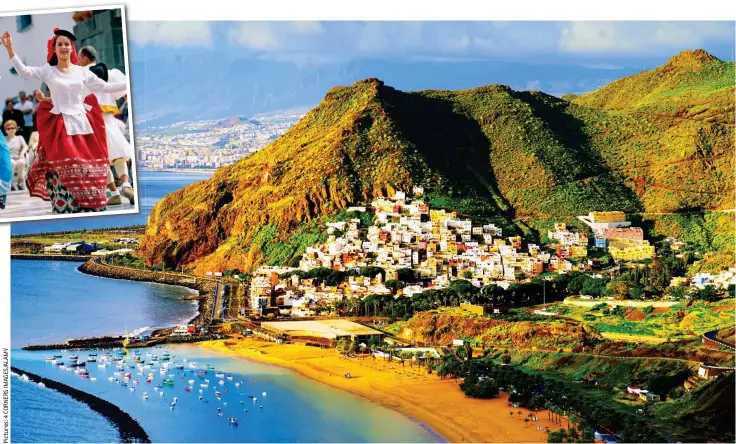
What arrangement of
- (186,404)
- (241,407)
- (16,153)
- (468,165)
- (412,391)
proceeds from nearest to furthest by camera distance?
1. (16,153)
2. (241,407)
3. (186,404)
4. (412,391)
5. (468,165)

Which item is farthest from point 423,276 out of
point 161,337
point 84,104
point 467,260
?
point 84,104

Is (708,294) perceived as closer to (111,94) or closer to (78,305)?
(78,305)

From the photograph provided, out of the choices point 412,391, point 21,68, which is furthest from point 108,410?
point 21,68

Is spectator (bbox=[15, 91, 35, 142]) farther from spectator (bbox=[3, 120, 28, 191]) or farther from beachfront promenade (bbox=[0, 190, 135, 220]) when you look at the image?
beachfront promenade (bbox=[0, 190, 135, 220])

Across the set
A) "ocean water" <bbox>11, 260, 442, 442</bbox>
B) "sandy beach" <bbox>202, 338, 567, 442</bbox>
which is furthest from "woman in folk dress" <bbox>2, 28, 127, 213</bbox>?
"sandy beach" <bbox>202, 338, 567, 442</bbox>

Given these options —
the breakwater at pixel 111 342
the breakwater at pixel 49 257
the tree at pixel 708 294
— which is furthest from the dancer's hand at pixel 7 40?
the breakwater at pixel 49 257

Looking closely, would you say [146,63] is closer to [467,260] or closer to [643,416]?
[467,260]

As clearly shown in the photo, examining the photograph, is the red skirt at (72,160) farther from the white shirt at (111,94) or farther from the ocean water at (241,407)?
the ocean water at (241,407)
